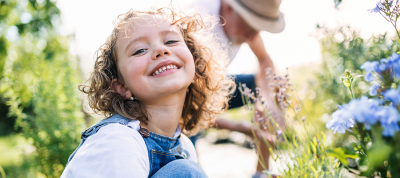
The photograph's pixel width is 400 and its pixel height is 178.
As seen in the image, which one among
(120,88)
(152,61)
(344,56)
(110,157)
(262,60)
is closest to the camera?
(110,157)

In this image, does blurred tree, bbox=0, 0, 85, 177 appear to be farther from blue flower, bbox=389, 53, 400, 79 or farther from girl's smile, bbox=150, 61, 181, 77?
blue flower, bbox=389, 53, 400, 79

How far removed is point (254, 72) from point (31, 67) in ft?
8.98

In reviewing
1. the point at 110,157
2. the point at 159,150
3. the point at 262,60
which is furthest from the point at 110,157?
the point at 262,60

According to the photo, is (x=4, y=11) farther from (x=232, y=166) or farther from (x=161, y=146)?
(x=232, y=166)

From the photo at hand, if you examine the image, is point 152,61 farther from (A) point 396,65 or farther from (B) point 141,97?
(A) point 396,65

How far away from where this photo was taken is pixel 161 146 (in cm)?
142

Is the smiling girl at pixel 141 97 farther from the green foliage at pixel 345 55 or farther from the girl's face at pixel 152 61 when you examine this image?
the green foliage at pixel 345 55

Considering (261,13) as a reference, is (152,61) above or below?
below

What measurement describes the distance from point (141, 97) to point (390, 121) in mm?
1172

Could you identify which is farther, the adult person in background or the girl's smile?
the adult person in background

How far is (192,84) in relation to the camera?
72.5 inches

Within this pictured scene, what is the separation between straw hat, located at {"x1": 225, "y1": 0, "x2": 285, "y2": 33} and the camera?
1.83 m

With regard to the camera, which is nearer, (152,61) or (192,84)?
(152,61)

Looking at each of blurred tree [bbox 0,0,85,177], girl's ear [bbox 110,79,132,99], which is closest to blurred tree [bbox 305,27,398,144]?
girl's ear [bbox 110,79,132,99]
